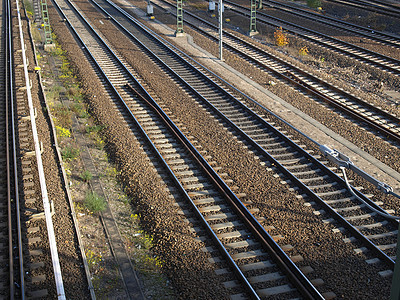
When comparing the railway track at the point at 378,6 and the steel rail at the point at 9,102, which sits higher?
the railway track at the point at 378,6

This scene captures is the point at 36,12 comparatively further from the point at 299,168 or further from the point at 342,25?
the point at 299,168

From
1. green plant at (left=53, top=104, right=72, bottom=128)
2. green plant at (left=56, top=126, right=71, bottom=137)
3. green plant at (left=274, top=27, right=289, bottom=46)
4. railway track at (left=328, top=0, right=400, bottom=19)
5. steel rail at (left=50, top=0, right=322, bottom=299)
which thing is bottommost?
steel rail at (left=50, top=0, right=322, bottom=299)

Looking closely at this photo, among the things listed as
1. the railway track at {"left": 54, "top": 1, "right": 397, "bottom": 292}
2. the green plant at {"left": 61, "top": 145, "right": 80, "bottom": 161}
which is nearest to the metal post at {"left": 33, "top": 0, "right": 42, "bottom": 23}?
the railway track at {"left": 54, "top": 1, "right": 397, "bottom": 292}

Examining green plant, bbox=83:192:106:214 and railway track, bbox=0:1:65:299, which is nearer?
railway track, bbox=0:1:65:299

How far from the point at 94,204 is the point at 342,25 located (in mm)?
23306

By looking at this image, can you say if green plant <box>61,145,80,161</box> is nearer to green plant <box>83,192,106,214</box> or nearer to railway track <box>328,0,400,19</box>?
green plant <box>83,192,106,214</box>

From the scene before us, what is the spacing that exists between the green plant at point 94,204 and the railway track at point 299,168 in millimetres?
2959

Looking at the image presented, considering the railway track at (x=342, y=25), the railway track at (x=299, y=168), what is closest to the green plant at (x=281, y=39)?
the railway track at (x=342, y=25)

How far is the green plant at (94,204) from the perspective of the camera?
10.9 meters

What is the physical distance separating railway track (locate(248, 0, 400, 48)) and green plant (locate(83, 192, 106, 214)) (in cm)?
1929

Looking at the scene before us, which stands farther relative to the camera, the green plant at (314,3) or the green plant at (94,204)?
the green plant at (314,3)

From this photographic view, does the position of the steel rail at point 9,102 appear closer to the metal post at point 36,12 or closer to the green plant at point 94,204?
the green plant at point 94,204

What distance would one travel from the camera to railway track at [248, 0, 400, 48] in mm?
25614

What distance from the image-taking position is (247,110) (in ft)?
52.8
